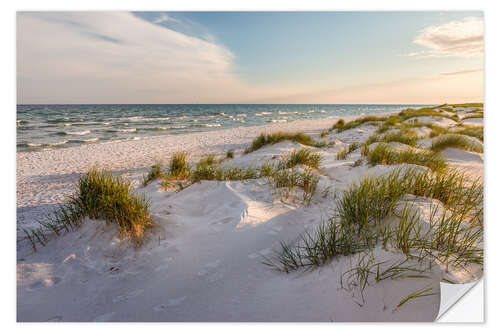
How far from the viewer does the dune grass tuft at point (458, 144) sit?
5104 millimetres

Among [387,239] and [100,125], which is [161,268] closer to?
[387,239]

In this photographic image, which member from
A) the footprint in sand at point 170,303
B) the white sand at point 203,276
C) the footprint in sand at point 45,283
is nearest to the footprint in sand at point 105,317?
the white sand at point 203,276

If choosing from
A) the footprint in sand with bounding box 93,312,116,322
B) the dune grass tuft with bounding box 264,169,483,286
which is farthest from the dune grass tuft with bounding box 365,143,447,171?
the footprint in sand with bounding box 93,312,116,322

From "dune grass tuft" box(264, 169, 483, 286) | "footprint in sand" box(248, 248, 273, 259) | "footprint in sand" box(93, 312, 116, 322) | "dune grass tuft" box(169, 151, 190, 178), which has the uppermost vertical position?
"dune grass tuft" box(169, 151, 190, 178)

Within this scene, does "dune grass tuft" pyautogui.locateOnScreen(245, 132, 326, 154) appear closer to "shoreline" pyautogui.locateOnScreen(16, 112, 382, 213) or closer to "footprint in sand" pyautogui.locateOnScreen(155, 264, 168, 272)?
"shoreline" pyautogui.locateOnScreen(16, 112, 382, 213)

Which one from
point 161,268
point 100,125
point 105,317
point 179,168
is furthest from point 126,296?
point 100,125

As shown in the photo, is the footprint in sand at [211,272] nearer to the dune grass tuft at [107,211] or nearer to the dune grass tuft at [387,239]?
the dune grass tuft at [387,239]

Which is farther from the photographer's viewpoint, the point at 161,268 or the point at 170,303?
the point at 161,268

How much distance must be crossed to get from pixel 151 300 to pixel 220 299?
1.71 ft

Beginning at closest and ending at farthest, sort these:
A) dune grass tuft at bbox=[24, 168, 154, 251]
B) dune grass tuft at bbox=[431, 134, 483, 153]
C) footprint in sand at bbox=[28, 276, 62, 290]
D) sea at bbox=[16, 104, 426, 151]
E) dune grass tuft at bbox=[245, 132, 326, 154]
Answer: footprint in sand at bbox=[28, 276, 62, 290], dune grass tuft at bbox=[24, 168, 154, 251], dune grass tuft at bbox=[431, 134, 483, 153], dune grass tuft at bbox=[245, 132, 326, 154], sea at bbox=[16, 104, 426, 151]

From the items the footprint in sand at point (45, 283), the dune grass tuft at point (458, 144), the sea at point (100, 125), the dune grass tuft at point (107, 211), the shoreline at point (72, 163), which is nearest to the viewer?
the footprint in sand at point (45, 283)

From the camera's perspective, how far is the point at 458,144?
5.32m

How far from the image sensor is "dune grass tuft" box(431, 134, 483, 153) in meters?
5.10

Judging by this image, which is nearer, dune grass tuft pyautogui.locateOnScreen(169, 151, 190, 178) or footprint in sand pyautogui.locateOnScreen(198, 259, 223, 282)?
footprint in sand pyautogui.locateOnScreen(198, 259, 223, 282)
